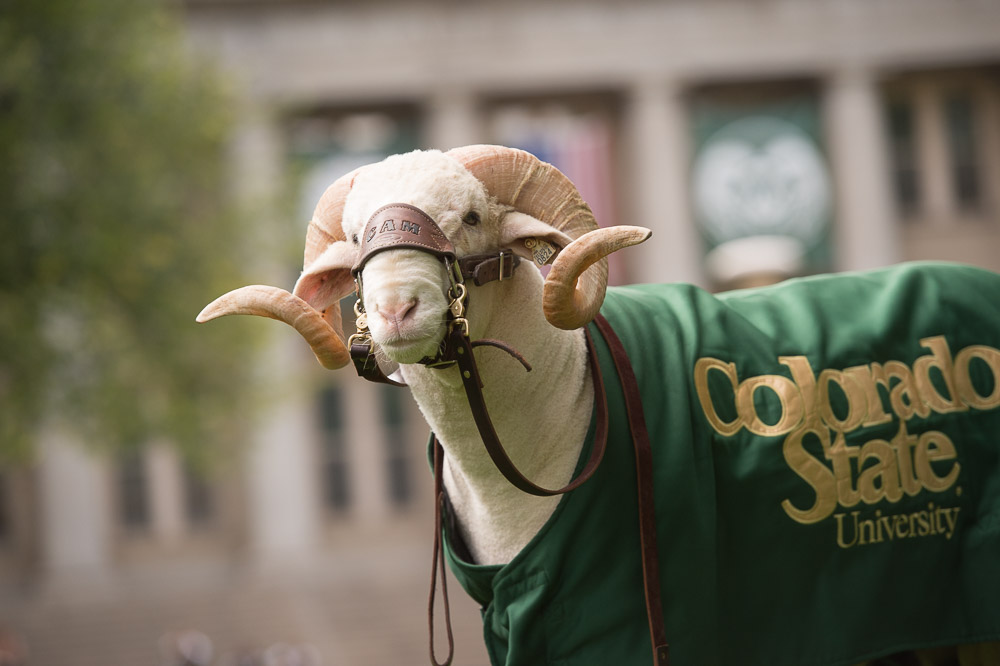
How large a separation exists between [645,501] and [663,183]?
20.2 m

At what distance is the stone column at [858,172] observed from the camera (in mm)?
22734

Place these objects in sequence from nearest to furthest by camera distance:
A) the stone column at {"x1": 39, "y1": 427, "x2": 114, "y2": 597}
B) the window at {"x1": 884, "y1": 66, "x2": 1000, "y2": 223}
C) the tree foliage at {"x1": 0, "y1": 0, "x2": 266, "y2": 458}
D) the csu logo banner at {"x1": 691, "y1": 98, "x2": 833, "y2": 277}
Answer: the tree foliage at {"x1": 0, "y1": 0, "x2": 266, "y2": 458} → the stone column at {"x1": 39, "y1": 427, "x2": 114, "y2": 597} → the csu logo banner at {"x1": 691, "y1": 98, "x2": 833, "y2": 277} → the window at {"x1": 884, "y1": 66, "x2": 1000, "y2": 223}

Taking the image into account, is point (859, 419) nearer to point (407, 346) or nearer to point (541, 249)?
point (541, 249)

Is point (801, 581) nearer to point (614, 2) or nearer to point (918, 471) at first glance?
point (918, 471)

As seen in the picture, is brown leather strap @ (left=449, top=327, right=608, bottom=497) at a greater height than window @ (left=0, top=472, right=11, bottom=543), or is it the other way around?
brown leather strap @ (left=449, top=327, right=608, bottom=497)

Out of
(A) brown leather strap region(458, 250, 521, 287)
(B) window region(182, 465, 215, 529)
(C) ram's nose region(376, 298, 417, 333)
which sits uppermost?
(A) brown leather strap region(458, 250, 521, 287)

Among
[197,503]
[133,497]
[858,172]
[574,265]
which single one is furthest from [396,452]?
[574,265]

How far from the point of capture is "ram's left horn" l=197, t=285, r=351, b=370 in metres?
2.86

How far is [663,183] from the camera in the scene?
22641mm

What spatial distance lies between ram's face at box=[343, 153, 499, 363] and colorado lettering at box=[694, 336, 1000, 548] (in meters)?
0.95

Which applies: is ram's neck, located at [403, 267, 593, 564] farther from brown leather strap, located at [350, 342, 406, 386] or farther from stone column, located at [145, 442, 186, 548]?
stone column, located at [145, 442, 186, 548]

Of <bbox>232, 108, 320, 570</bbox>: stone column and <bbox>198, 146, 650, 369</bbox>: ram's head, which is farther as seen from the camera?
<bbox>232, 108, 320, 570</bbox>: stone column

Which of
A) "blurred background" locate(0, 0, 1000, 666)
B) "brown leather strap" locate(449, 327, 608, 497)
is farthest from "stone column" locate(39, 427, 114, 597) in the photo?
"brown leather strap" locate(449, 327, 608, 497)

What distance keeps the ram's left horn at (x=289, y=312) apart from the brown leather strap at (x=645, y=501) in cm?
86
